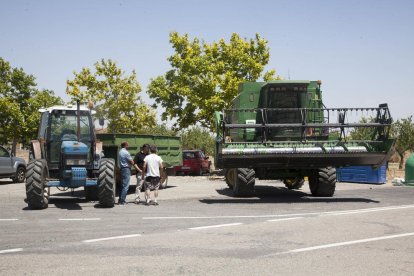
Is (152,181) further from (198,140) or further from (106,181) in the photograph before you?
(198,140)

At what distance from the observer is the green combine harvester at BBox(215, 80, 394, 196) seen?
13953mm

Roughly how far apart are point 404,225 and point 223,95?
24751 millimetres

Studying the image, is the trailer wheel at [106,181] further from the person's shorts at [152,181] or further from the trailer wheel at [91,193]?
the trailer wheel at [91,193]

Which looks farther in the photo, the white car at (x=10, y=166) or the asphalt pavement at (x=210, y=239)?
the white car at (x=10, y=166)

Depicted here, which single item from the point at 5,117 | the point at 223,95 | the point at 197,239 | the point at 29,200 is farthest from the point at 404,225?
the point at 5,117

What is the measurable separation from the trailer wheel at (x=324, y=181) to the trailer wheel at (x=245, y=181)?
7.36ft

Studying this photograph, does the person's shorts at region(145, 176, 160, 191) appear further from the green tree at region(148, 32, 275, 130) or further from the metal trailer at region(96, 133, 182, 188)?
the green tree at region(148, 32, 275, 130)

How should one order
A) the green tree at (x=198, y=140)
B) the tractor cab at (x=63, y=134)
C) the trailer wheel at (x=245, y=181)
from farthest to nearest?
1. the green tree at (x=198, y=140)
2. the trailer wheel at (x=245, y=181)
3. the tractor cab at (x=63, y=134)

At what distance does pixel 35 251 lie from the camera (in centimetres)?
733

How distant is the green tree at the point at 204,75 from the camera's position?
33969 millimetres

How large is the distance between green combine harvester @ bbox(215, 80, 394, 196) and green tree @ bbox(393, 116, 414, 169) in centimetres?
4035

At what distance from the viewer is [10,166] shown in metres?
24.7

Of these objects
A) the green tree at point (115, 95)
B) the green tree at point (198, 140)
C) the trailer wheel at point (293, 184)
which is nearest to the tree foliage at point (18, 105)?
the green tree at point (115, 95)

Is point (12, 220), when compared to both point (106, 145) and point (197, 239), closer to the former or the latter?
point (197, 239)
